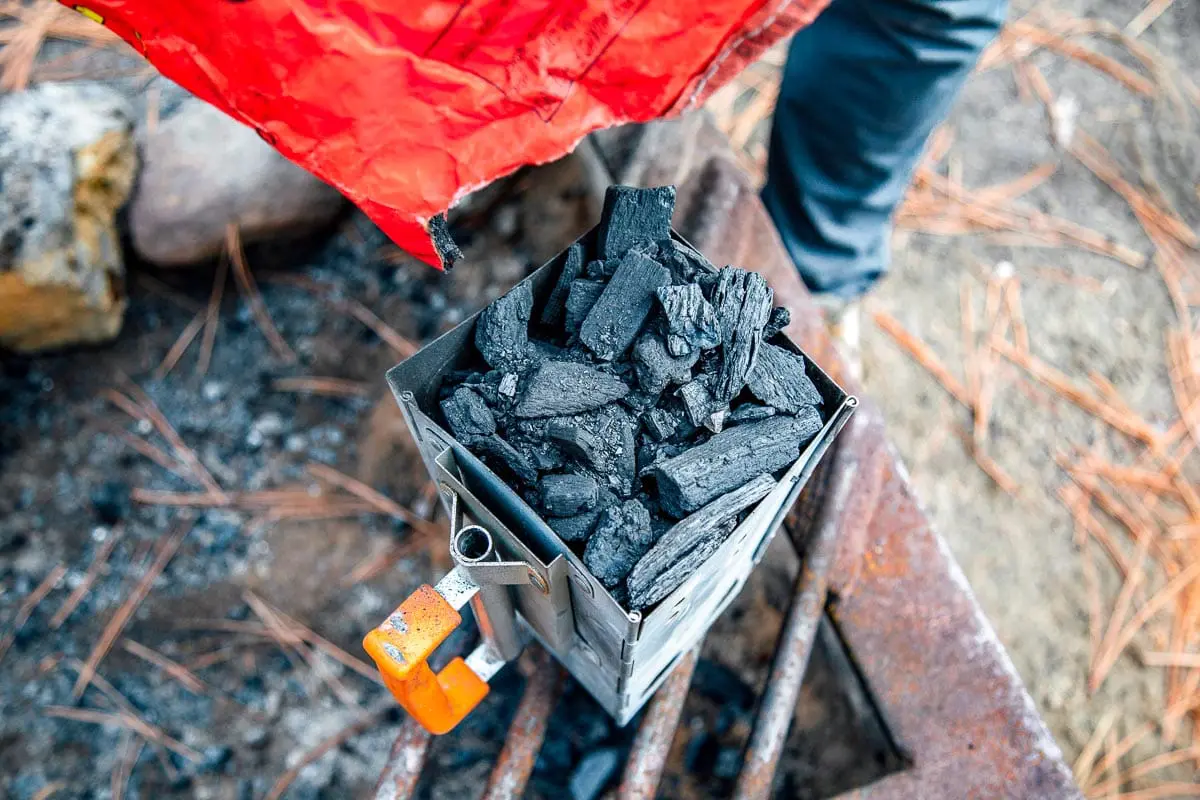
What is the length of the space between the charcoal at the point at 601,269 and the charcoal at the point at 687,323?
0.36 feet

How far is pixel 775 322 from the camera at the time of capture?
1078mm

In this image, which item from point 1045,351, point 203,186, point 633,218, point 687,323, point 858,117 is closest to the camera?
point 687,323

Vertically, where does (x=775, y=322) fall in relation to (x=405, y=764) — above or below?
above

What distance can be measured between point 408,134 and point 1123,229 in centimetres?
249

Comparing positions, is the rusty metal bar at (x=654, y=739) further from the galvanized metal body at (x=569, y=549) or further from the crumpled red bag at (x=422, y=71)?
the crumpled red bag at (x=422, y=71)

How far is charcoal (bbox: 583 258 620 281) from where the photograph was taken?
3.60ft

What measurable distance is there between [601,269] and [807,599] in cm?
65

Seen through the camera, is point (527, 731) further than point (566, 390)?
Yes

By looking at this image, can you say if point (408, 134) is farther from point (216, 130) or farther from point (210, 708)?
point (210, 708)

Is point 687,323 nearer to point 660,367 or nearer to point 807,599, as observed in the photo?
point 660,367

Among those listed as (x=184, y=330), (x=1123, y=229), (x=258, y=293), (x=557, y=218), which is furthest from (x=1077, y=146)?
(x=184, y=330)

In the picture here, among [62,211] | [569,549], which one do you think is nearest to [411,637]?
[569,549]

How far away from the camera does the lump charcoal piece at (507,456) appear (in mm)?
970

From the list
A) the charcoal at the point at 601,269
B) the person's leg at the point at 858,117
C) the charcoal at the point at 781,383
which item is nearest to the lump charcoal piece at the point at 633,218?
the charcoal at the point at 601,269
